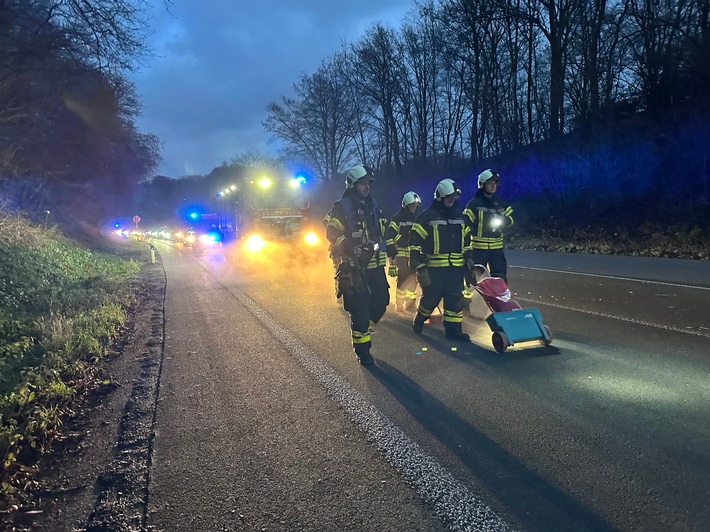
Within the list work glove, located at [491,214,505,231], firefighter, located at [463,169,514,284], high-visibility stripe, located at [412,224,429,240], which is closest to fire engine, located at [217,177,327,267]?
firefighter, located at [463,169,514,284]

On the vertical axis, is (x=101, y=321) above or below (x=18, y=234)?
below

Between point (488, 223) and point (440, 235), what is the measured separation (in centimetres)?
125

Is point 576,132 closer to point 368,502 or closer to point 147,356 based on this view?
point 147,356

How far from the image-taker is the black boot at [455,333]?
20.5ft

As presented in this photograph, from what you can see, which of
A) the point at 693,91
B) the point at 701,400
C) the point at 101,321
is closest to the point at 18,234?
the point at 101,321

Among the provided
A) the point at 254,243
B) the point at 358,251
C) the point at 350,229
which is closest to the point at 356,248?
the point at 358,251

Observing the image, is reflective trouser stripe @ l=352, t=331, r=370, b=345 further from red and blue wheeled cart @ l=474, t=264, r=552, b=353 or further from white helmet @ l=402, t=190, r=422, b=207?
white helmet @ l=402, t=190, r=422, b=207

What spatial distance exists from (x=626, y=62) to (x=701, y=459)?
2332 centimetres

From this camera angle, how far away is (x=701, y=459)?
313 centimetres

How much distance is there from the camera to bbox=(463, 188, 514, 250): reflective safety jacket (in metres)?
7.02

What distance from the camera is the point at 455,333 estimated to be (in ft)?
20.7

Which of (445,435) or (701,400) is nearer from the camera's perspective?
(445,435)

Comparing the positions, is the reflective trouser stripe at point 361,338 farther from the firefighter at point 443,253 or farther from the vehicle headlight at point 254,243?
the vehicle headlight at point 254,243

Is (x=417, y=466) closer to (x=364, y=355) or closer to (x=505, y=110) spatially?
(x=364, y=355)
